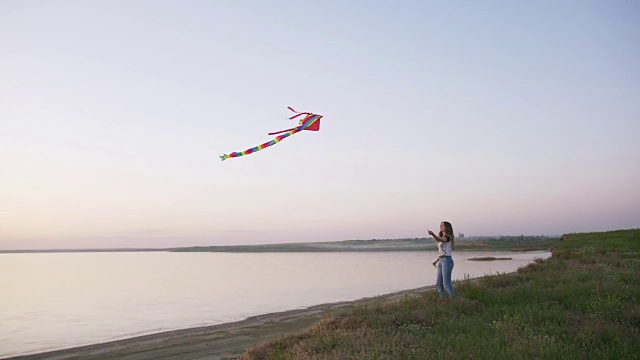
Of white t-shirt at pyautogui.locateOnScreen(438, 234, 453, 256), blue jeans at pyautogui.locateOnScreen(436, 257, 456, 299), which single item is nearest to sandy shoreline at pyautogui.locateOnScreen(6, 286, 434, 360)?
blue jeans at pyautogui.locateOnScreen(436, 257, 456, 299)

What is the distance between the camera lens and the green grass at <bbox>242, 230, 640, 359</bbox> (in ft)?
24.2

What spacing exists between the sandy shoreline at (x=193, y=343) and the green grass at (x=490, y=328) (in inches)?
112

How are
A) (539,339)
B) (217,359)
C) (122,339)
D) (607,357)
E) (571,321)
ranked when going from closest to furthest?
(607,357) → (539,339) → (571,321) → (217,359) → (122,339)

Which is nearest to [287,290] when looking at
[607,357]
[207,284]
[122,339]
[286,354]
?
[207,284]

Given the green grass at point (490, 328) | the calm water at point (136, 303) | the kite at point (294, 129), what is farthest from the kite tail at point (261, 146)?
the calm water at point (136, 303)

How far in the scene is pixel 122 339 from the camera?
14.9m

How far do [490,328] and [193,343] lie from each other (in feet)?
26.4

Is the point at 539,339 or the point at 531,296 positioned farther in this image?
the point at 531,296

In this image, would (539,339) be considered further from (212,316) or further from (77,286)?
(77,286)

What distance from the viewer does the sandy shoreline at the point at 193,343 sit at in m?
12.1

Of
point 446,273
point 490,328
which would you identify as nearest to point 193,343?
point 446,273

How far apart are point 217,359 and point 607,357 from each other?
775cm

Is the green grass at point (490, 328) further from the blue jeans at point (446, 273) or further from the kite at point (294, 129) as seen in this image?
the kite at point (294, 129)

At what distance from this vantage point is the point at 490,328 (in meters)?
8.78
